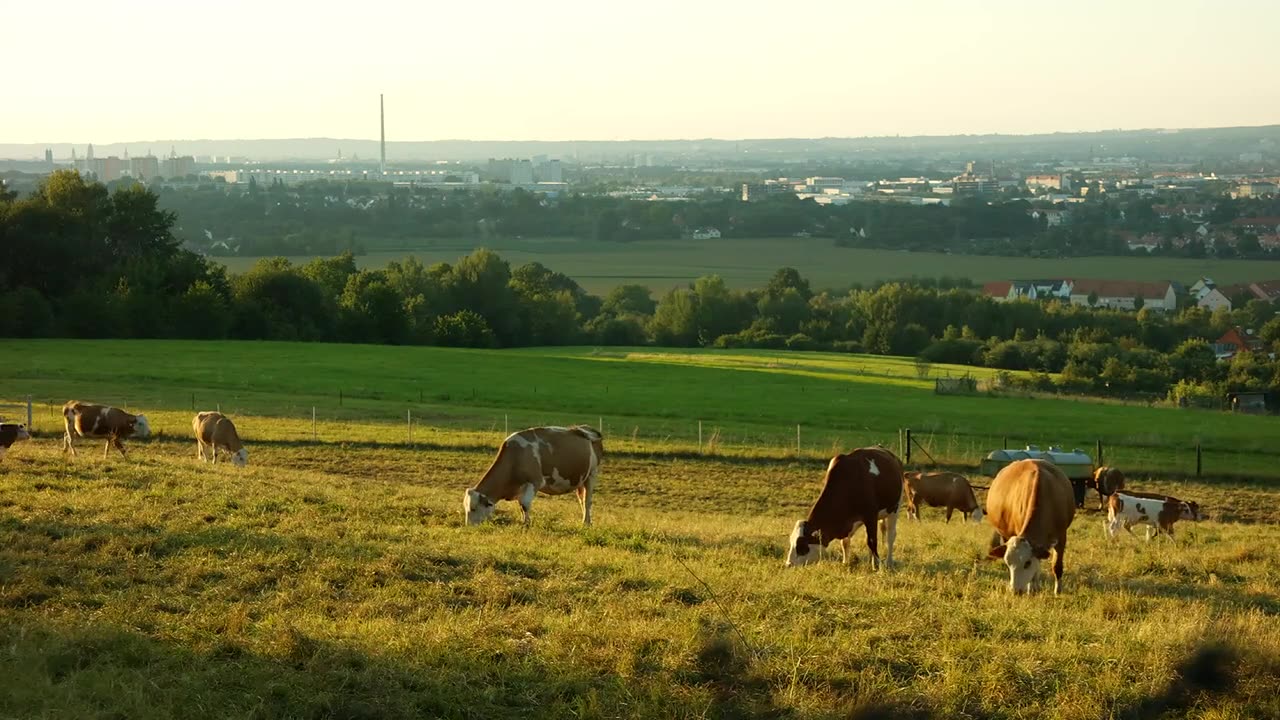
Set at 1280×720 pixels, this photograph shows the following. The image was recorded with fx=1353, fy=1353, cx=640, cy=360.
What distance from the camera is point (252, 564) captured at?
14938mm

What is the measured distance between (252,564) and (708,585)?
504cm

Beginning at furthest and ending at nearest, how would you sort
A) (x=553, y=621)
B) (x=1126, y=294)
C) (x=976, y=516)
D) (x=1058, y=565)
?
1. (x=1126, y=294)
2. (x=976, y=516)
3. (x=1058, y=565)
4. (x=553, y=621)

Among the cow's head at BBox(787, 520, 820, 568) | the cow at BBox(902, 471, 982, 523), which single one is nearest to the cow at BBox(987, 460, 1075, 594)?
the cow's head at BBox(787, 520, 820, 568)

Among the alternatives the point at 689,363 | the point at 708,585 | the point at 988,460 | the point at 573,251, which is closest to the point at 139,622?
the point at 708,585

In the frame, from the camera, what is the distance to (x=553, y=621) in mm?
12352

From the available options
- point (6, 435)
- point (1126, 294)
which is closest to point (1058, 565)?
point (6, 435)

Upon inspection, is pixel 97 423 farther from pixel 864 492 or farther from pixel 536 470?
pixel 864 492

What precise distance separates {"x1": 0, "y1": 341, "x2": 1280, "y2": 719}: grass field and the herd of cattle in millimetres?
507

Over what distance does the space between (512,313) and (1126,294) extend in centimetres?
5968

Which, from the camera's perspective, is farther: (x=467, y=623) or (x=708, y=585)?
(x=708, y=585)

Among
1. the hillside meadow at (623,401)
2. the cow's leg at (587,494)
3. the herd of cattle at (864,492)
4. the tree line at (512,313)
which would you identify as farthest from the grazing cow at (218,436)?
the tree line at (512,313)

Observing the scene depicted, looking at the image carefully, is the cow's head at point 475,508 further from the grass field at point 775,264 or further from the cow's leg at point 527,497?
the grass field at point 775,264

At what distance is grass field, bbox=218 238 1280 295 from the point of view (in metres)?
144

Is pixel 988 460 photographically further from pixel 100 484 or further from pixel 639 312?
pixel 639 312
